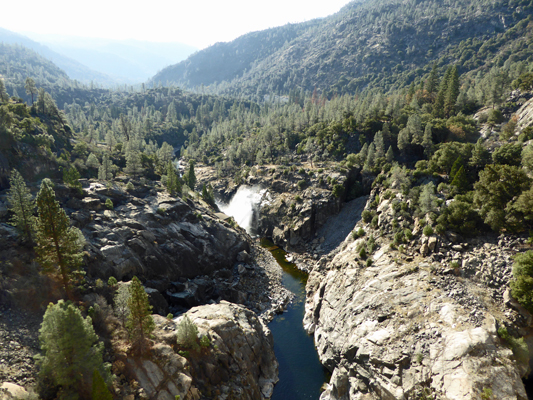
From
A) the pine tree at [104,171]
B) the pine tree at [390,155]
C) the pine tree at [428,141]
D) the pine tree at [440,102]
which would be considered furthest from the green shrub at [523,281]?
the pine tree at [440,102]

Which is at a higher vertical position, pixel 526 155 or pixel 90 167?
pixel 526 155

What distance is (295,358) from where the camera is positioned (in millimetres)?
49625

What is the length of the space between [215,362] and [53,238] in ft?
89.2

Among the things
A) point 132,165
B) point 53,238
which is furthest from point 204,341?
point 132,165

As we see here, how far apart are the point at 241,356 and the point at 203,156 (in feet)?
470

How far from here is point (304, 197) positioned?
98.2 m

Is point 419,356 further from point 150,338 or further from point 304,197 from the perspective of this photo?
point 304,197

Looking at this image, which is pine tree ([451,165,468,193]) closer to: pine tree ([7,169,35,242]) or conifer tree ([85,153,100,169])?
pine tree ([7,169,35,242])

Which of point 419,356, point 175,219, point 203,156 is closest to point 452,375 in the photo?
point 419,356

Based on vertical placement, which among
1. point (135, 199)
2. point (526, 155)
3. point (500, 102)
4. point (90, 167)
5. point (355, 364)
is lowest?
point (355, 364)

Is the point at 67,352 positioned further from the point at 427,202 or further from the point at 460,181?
the point at 460,181

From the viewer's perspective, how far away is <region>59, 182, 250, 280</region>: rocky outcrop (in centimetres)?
5200

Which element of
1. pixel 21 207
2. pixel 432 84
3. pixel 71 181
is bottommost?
pixel 71 181

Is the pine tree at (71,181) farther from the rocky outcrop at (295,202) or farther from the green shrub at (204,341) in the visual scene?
the rocky outcrop at (295,202)
